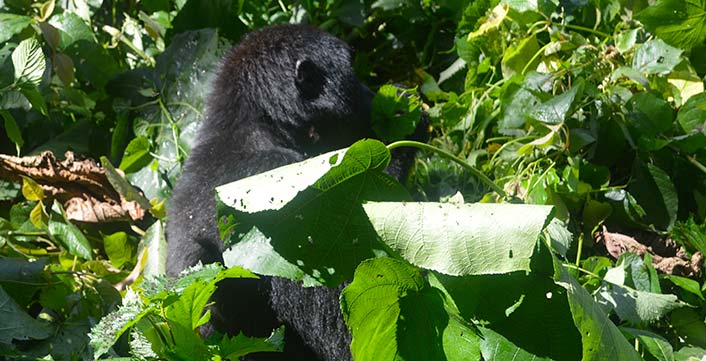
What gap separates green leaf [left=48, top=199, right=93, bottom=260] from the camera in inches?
107

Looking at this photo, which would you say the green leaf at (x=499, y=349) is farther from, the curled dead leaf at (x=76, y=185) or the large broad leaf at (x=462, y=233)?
the curled dead leaf at (x=76, y=185)

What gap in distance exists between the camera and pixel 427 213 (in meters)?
1.59

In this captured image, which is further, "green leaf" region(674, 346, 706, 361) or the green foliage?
"green leaf" region(674, 346, 706, 361)

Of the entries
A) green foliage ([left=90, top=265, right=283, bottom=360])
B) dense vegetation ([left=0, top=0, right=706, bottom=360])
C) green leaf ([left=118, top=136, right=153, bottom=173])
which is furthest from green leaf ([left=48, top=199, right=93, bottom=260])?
green foliage ([left=90, top=265, right=283, bottom=360])

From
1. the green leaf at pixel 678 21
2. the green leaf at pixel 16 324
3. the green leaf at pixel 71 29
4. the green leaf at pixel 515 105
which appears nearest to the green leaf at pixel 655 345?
the green leaf at pixel 515 105

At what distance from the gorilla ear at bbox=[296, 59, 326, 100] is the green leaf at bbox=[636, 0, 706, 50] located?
0.91m

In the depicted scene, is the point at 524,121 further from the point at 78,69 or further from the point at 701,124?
the point at 78,69

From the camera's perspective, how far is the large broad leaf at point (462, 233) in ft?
4.90

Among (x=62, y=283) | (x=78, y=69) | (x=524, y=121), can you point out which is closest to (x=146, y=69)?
(x=78, y=69)

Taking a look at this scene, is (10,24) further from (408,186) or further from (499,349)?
(499,349)

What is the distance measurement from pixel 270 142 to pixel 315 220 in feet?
3.51

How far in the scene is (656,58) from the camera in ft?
8.32

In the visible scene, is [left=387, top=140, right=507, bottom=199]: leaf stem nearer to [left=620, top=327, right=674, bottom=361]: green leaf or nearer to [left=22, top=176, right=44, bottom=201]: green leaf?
[left=620, top=327, right=674, bottom=361]: green leaf

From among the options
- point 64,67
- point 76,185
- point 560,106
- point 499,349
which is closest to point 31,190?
point 76,185
